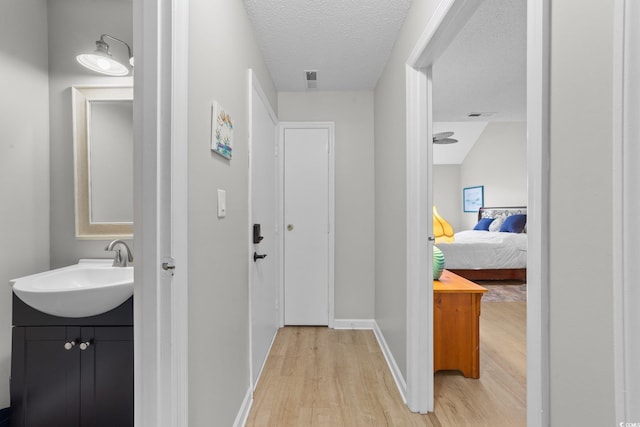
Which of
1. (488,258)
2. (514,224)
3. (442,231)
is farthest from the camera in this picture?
(514,224)

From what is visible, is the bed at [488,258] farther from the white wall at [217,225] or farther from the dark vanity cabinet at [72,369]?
the dark vanity cabinet at [72,369]

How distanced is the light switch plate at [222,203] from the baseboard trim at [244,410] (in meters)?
1.06

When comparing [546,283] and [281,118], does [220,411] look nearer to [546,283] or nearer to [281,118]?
[546,283]

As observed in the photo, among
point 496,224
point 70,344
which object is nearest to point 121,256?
point 70,344

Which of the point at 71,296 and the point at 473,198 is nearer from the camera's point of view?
the point at 71,296

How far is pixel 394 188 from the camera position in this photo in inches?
84.9

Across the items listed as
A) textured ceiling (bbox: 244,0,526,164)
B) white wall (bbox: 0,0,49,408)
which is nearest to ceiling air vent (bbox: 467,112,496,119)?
textured ceiling (bbox: 244,0,526,164)

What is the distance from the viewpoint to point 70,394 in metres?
1.25

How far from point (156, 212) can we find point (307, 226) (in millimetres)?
2155

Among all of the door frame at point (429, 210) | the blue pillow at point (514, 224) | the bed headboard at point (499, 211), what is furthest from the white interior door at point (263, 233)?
the bed headboard at point (499, 211)

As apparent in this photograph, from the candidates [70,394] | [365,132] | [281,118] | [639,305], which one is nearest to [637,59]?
Answer: [639,305]

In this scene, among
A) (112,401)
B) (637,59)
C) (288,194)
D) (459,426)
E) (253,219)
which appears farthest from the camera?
(288,194)

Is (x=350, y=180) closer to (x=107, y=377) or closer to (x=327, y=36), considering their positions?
(x=327, y=36)

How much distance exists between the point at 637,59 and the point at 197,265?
1.26 meters
